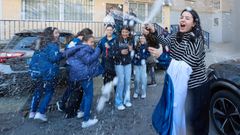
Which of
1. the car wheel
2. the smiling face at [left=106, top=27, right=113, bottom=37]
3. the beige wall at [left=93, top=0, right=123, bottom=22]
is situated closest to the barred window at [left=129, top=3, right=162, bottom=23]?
the beige wall at [left=93, top=0, right=123, bottom=22]

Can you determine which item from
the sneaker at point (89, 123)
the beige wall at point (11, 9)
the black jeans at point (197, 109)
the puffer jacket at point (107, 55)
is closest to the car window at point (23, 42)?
the puffer jacket at point (107, 55)

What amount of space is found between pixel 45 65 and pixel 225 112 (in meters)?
2.89

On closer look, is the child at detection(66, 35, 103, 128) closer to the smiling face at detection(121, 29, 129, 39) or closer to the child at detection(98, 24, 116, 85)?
the child at detection(98, 24, 116, 85)

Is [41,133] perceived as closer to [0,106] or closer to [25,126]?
[25,126]

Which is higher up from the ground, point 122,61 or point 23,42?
point 23,42

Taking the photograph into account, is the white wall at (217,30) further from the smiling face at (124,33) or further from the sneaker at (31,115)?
the sneaker at (31,115)

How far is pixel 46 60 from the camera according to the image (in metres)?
5.89

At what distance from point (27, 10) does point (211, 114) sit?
34.3ft

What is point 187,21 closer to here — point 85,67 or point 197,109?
point 197,109

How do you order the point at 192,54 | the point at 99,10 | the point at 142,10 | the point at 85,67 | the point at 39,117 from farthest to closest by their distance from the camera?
the point at 142,10, the point at 99,10, the point at 39,117, the point at 85,67, the point at 192,54

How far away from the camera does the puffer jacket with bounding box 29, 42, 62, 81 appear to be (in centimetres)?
586

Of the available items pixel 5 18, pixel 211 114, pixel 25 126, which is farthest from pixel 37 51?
pixel 5 18

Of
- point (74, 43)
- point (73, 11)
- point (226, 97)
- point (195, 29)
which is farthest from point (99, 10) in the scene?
point (195, 29)

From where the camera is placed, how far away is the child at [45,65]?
5.87 metres
